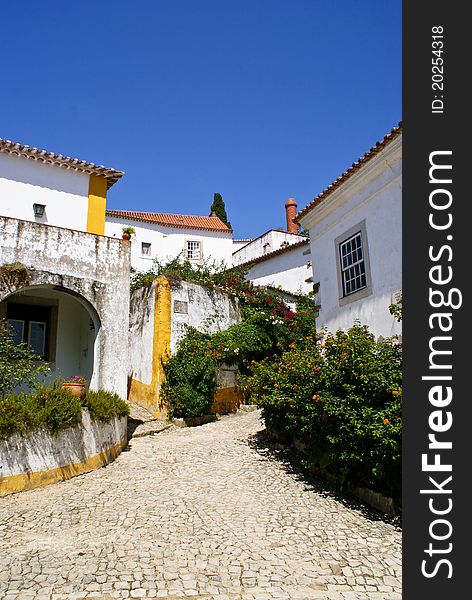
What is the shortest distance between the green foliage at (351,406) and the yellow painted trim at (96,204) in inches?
331

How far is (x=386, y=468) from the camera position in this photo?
22.1 ft

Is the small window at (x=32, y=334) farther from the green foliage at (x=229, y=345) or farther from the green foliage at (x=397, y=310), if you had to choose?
the green foliage at (x=397, y=310)

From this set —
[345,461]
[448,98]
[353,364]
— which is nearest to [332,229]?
[353,364]

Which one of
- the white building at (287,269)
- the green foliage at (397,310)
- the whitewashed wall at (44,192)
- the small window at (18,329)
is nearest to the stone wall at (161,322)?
the whitewashed wall at (44,192)

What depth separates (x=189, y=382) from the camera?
44.6 feet

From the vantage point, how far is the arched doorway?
1353 centimetres

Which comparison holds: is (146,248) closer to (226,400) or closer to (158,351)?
(158,351)

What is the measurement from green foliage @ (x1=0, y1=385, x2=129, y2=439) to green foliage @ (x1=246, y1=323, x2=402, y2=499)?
138 inches

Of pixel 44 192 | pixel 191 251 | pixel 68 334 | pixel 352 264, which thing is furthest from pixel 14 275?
pixel 191 251

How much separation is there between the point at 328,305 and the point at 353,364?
4.17 metres

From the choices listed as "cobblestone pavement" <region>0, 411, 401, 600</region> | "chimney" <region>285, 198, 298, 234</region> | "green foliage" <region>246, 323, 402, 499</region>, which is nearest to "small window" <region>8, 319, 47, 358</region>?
"cobblestone pavement" <region>0, 411, 401, 600</region>

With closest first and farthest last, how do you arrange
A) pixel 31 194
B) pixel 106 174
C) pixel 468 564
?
pixel 468 564 → pixel 31 194 → pixel 106 174

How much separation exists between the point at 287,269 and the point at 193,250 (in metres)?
8.90

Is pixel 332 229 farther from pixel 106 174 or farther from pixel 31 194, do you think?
pixel 31 194
